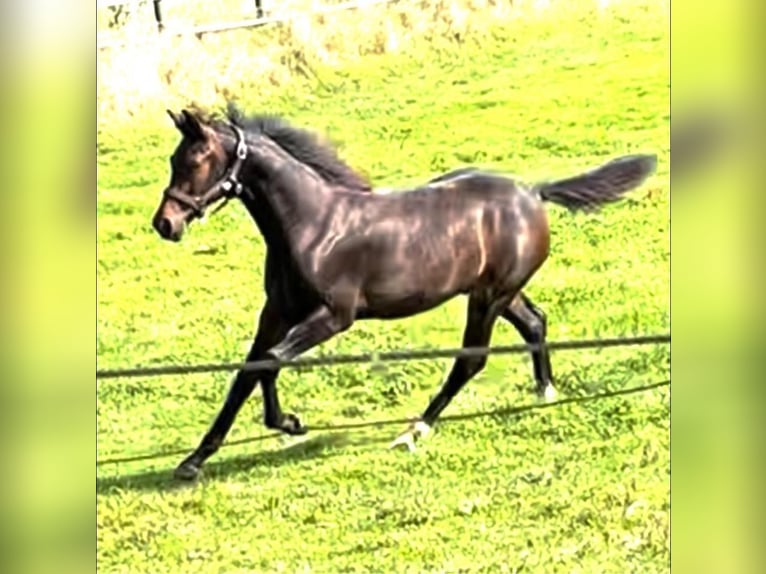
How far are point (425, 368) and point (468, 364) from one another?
0.12 m

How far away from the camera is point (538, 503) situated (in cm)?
420

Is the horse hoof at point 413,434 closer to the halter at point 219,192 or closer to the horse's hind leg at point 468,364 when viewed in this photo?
Result: the horse's hind leg at point 468,364

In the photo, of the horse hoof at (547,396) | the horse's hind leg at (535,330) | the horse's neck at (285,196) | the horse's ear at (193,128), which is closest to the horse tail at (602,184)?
the horse's hind leg at (535,330)

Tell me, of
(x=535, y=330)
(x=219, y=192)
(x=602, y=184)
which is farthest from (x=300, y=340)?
(x=602, y=184)

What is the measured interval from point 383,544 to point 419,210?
91 centimetres

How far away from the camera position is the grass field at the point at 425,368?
4.19m

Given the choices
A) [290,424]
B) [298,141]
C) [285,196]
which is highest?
[298,141]

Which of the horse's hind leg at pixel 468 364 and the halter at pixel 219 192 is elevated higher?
the halter at pixel 219 192

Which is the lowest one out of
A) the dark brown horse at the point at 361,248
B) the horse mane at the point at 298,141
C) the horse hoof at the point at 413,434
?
the horse hoof at the point at 413,434

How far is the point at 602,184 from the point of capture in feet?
13.8

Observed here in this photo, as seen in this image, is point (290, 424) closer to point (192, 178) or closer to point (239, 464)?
point (239, 464)
